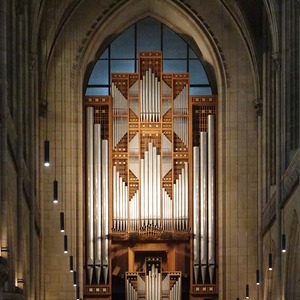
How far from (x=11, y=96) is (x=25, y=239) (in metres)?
5.32

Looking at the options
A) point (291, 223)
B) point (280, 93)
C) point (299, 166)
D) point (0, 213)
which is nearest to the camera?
point (0, 213)

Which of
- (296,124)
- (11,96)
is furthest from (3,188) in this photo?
(296,124)

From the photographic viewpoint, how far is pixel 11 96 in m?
42.7

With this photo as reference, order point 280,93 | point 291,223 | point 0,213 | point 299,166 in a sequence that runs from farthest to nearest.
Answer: point 280,93 < point 291,223 < point 299,166 < point 0,213

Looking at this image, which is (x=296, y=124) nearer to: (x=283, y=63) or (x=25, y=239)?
(x=283, y=63)

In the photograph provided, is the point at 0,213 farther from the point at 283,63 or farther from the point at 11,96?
the point at 283,63

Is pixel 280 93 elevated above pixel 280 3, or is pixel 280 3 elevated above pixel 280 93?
pixel 280 3

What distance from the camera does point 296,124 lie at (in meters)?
45.6

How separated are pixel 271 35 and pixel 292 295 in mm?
9943

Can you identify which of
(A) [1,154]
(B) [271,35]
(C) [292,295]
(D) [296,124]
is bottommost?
(C) [292,295]

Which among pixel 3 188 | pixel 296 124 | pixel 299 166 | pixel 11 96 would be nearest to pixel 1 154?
pixel 3 188

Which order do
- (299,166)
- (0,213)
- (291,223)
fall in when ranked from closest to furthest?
1. (0,213)
2. (299,166)
3. (291,223)

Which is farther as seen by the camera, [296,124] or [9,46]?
[296,124]

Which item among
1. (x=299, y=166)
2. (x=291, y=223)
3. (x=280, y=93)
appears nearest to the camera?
(x=299, y=166)
